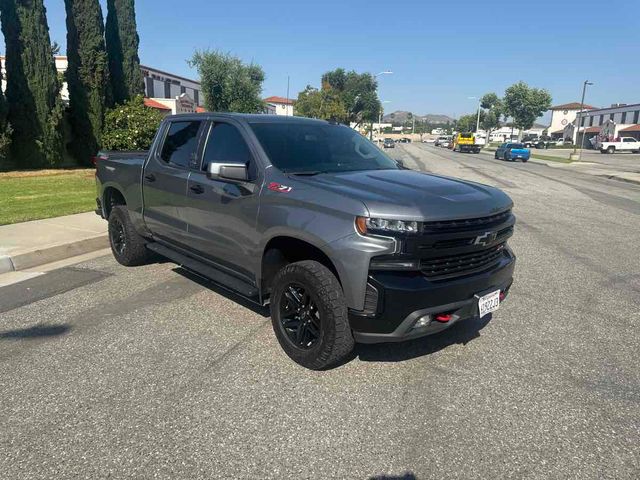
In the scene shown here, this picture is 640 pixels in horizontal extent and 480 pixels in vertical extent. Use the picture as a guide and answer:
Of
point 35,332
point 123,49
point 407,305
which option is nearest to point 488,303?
point 407,305

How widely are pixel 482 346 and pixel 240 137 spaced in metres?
2.75

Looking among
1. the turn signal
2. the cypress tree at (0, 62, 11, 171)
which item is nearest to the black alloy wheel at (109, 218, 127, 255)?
the turn signal

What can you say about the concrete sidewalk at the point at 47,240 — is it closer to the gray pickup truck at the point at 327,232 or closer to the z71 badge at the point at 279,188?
the gray pickup truck at the point at 327,232

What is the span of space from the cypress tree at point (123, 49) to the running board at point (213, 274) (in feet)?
57.6

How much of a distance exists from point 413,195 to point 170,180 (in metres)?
2.71

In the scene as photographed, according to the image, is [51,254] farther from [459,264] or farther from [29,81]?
[29,81]

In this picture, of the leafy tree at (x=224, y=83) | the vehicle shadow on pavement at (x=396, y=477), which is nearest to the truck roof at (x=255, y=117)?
the vehicle shadow on pavement at (x=396, y=477)

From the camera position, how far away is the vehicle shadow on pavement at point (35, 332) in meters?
4.14

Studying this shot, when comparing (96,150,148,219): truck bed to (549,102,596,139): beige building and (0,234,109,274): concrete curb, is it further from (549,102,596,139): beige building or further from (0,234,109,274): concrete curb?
(549,102,596,139): beige building

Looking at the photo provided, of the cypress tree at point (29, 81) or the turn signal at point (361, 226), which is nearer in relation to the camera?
the turn signal at point (361, 226)

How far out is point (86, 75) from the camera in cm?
1848

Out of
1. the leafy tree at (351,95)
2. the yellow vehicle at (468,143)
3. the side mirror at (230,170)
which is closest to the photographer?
the side mirror at (230,170)

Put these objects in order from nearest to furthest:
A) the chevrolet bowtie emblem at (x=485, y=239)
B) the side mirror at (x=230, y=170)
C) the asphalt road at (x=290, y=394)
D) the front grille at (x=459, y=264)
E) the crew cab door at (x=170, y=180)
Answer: the asphalt road at (x=290, y=394), the front grille at (x=459, y=264), the chevrolet bowtie emblem at (x=485, y=239), the side mirror at (x=230, y=170), the crew cab door at (x=170, y=180)

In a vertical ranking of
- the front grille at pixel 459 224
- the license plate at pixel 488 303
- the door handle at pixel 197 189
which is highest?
the door handle at pixel 197 189
